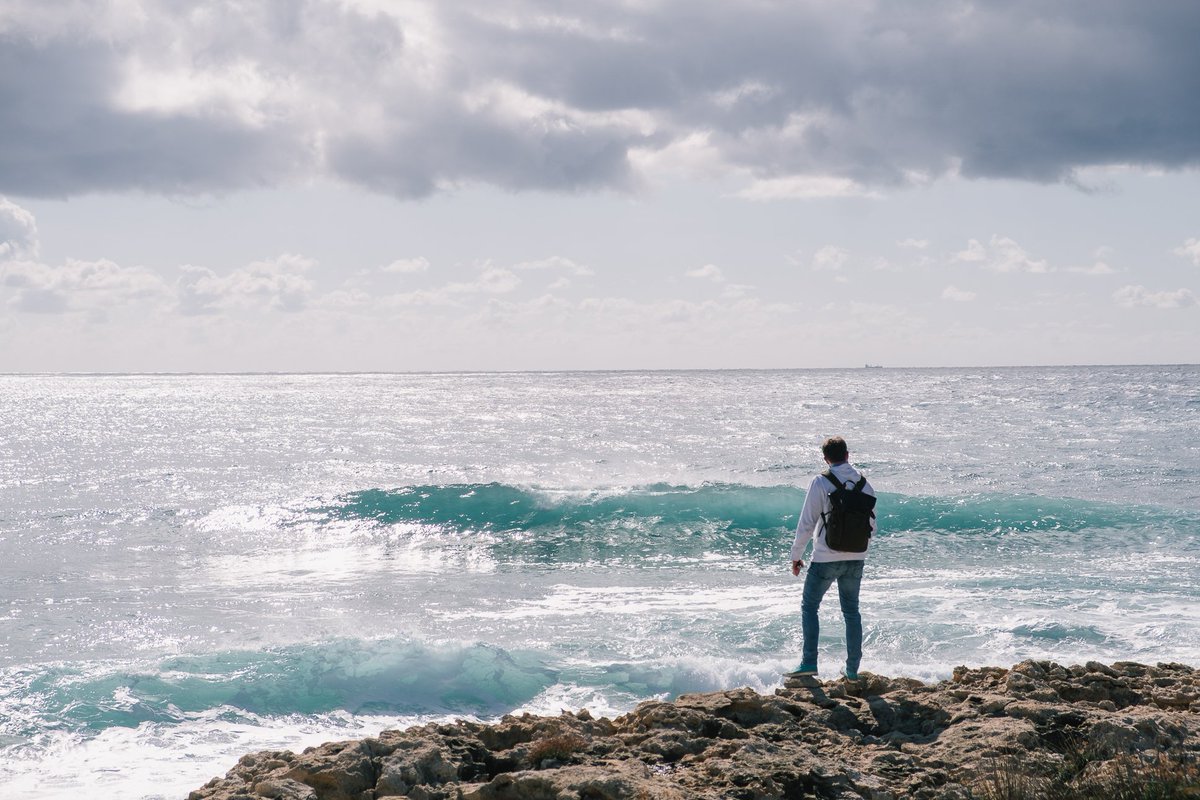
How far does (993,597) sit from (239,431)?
49.1 metres

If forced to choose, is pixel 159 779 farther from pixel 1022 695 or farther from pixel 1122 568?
pixel 1122 568

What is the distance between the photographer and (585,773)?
15.3ft

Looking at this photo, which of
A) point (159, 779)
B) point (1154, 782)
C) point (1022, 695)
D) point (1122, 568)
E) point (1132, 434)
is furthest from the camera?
point (1132, 434)

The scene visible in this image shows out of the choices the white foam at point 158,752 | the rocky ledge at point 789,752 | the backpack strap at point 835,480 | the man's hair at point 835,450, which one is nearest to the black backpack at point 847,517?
the backpack strap at point 835,480

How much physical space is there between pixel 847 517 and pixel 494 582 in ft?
32.6

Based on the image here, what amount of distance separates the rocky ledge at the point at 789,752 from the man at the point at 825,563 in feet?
3.63

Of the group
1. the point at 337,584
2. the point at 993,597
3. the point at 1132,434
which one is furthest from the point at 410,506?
the point at 1132,434

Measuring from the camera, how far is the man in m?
7.19

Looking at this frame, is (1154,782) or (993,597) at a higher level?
(1154,782)

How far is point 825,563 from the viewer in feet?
24.1

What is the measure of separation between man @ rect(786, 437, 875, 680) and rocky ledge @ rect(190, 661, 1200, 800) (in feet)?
3.63

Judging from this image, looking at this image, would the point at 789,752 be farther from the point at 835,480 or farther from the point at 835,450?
the point at 835,450

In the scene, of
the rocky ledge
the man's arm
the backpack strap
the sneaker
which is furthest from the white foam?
the backpack strap

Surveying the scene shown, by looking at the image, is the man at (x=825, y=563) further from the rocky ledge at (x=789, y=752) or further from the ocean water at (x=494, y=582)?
the ocean water at (x=494, y=582)
